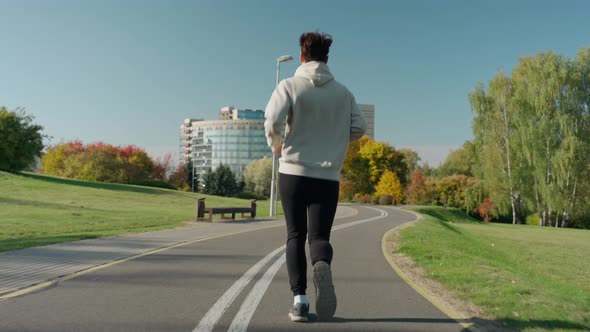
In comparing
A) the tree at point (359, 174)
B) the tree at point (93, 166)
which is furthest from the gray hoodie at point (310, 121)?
→ the tree at point (359, 174)

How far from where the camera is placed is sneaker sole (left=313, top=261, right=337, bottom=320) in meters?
3.62

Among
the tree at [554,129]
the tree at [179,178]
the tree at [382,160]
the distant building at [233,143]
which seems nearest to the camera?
the tree at [554,129]

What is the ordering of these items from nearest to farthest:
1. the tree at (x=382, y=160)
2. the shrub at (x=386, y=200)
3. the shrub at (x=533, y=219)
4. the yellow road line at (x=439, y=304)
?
the yellow road line at (x=439, y=304) < the shrub at (x=533, y=219) < the shrub at (x=386, y=200) < the tree at (x=382, y=160)

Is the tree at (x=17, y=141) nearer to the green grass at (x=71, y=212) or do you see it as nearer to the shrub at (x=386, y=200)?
the green grass at (x=71, y=212)

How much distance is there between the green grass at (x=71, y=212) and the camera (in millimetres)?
13594

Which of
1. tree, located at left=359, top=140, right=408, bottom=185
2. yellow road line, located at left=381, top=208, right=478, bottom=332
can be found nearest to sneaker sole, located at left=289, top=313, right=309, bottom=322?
yellow road line, located at left=381, top=208, right=478, bottom=332

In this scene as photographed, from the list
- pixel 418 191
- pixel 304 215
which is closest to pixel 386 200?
pixel 418 191

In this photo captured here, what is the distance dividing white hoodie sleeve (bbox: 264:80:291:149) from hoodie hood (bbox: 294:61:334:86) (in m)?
0.21

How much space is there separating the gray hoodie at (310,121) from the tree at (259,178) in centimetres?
9427

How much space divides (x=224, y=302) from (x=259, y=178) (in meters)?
95.6

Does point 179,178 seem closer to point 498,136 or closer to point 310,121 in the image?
point 498,136

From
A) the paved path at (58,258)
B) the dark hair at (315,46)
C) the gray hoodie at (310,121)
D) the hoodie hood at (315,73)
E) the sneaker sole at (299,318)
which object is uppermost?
the dark hair at (315,46)

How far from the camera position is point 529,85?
41062 millimetres

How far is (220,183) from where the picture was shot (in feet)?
274
